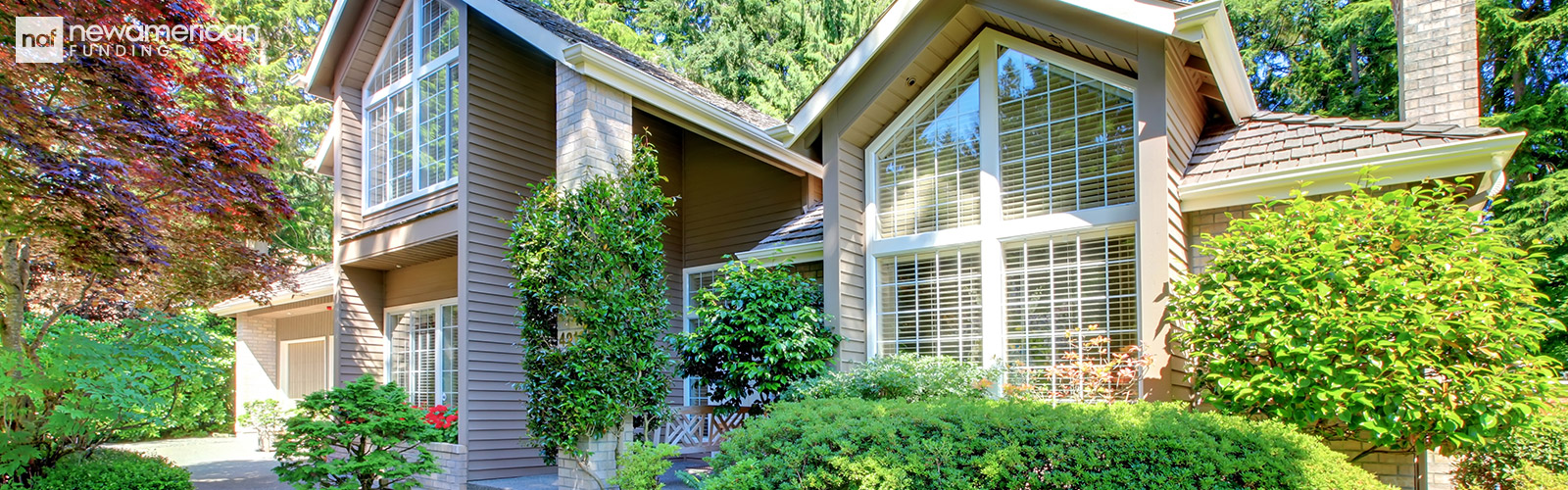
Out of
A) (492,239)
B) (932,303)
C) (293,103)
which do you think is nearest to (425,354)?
(492,239)

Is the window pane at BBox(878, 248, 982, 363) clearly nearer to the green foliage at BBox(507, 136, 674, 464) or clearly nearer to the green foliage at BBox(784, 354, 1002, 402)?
the green foliage at BBox(784, 354, 1002, 402)

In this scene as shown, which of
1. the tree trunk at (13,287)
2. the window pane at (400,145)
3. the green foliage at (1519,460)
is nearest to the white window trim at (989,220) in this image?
the green foliage at (1519,460)

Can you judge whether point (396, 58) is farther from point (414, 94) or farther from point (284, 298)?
point (284, 298)

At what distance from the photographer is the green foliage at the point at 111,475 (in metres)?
7.64

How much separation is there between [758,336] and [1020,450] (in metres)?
3.43

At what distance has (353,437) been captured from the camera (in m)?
7.09

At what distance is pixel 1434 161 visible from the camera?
5.86 m

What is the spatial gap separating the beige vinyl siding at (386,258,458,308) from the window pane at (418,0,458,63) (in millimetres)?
2641

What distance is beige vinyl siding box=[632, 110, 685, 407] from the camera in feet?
35.8

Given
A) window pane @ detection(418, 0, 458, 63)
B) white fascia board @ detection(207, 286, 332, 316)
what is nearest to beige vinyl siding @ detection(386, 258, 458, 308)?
white fascia board @ detection(207, 286, 332, 316)

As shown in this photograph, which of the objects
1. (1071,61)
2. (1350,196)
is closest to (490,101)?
(1071,61)

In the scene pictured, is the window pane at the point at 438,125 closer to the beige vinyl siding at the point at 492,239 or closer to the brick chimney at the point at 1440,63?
the beige vinyl siding at the point at 492,239

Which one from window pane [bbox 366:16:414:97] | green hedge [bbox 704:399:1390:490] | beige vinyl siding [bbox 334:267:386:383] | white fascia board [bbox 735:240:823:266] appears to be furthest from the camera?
beige vinyl siding [bbox 334:267:386:383]

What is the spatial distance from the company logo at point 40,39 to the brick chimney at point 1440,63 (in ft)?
35.9
